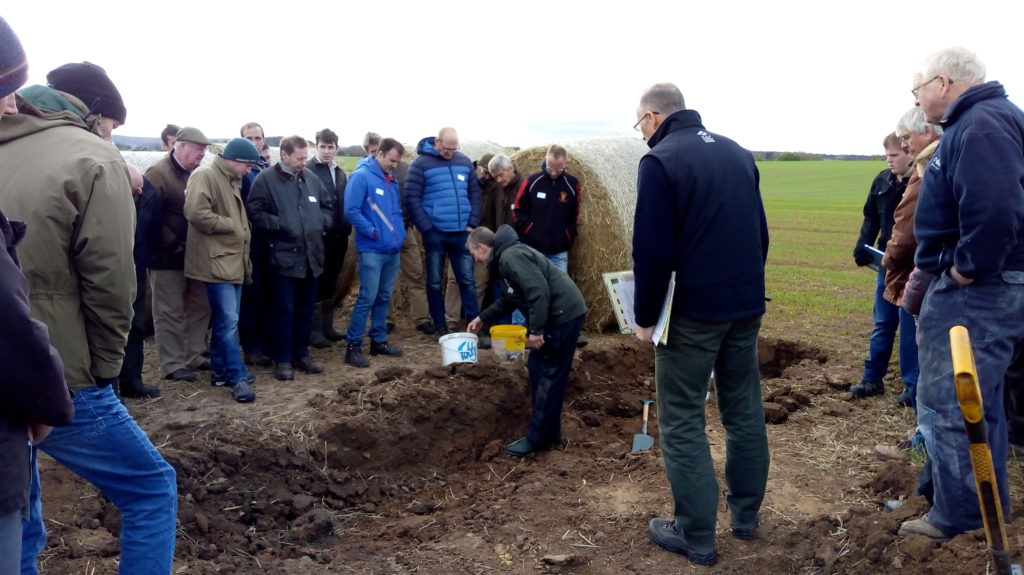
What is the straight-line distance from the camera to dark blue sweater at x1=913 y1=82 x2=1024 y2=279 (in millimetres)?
3281

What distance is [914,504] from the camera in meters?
3.99

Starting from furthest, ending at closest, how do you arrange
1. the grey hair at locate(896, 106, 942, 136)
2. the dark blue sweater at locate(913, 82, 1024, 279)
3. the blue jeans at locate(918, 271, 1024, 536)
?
the grey hair at locate(896, 106, 942, 136), the blue jeans at locate(918, 271, 1024, 536), the dark blue sweater at locate(913, 82, 1024, 279)

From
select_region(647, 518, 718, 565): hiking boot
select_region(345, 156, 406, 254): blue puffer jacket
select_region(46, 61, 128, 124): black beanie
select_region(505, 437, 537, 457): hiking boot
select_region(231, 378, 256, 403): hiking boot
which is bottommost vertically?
select_region(505, 437, 537, 457): hiking boot

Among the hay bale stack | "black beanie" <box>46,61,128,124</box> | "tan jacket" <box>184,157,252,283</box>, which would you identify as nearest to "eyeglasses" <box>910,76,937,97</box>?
"black beanie" <box>46,61,128,124</box>

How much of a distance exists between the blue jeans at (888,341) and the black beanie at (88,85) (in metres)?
4.99

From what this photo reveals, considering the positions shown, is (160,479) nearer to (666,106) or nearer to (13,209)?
(13,209)

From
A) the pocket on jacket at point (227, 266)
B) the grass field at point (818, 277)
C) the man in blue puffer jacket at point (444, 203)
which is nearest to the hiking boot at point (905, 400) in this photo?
the grass field at point (818, 277)

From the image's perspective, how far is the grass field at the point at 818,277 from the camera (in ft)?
29.2

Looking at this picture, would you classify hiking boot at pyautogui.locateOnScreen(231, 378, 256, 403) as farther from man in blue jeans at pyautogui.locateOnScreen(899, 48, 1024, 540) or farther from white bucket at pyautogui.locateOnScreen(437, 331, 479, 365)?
man in blue jeans at pyautogui.locateOnScreen(899, 48, 1024, 540)

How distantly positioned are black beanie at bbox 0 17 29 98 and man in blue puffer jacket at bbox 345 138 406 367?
525 centimetres

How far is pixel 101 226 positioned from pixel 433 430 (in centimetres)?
358

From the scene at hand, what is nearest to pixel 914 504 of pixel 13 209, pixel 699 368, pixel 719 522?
pixel 719 522

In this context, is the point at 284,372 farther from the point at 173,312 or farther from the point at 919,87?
the point at 919,87

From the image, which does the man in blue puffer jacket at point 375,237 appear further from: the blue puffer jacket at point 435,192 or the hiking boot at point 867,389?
the hiking boot at point 867,389
